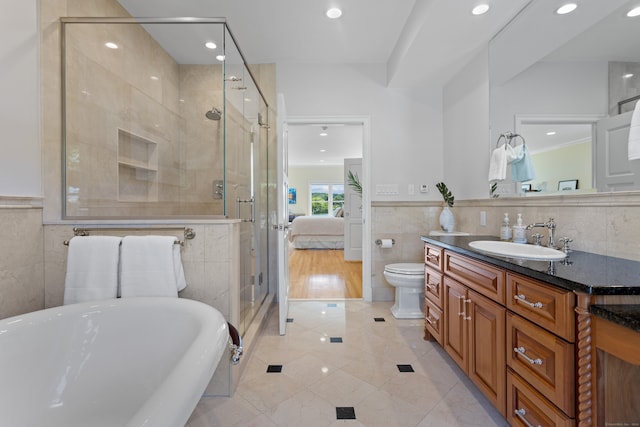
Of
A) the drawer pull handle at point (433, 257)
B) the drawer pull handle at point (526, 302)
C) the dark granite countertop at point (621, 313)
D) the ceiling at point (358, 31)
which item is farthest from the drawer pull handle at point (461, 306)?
the ceiling at point (358, 31)

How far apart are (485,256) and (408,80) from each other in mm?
2198

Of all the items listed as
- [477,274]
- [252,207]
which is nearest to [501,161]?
[477,274]

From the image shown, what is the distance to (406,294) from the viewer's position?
2666mm

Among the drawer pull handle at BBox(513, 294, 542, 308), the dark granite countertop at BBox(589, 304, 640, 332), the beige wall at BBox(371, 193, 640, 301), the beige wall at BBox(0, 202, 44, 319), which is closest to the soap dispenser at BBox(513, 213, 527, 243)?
the beige wall at BBox(371, 193, 640, 301)

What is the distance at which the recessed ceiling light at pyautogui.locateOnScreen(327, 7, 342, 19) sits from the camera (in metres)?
2.24

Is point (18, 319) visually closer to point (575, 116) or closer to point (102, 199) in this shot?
point (102, 199)

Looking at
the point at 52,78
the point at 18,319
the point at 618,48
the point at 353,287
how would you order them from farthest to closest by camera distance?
the point at 353,287, the point at 52,78, the point at 618,48, the point at 18,319

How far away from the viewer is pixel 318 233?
6520 millimetres

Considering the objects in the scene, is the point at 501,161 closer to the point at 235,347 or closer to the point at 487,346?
the point at 487,346

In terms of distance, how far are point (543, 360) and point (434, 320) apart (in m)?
1.01

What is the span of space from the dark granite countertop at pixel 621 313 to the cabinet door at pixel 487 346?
440mm

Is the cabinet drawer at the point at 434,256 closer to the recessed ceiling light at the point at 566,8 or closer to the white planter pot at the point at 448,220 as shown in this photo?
the white planter pot at the point at 448,220

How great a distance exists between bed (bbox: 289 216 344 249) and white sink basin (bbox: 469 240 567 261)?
190 inches

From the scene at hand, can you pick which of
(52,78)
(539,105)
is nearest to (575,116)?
(539,105)
